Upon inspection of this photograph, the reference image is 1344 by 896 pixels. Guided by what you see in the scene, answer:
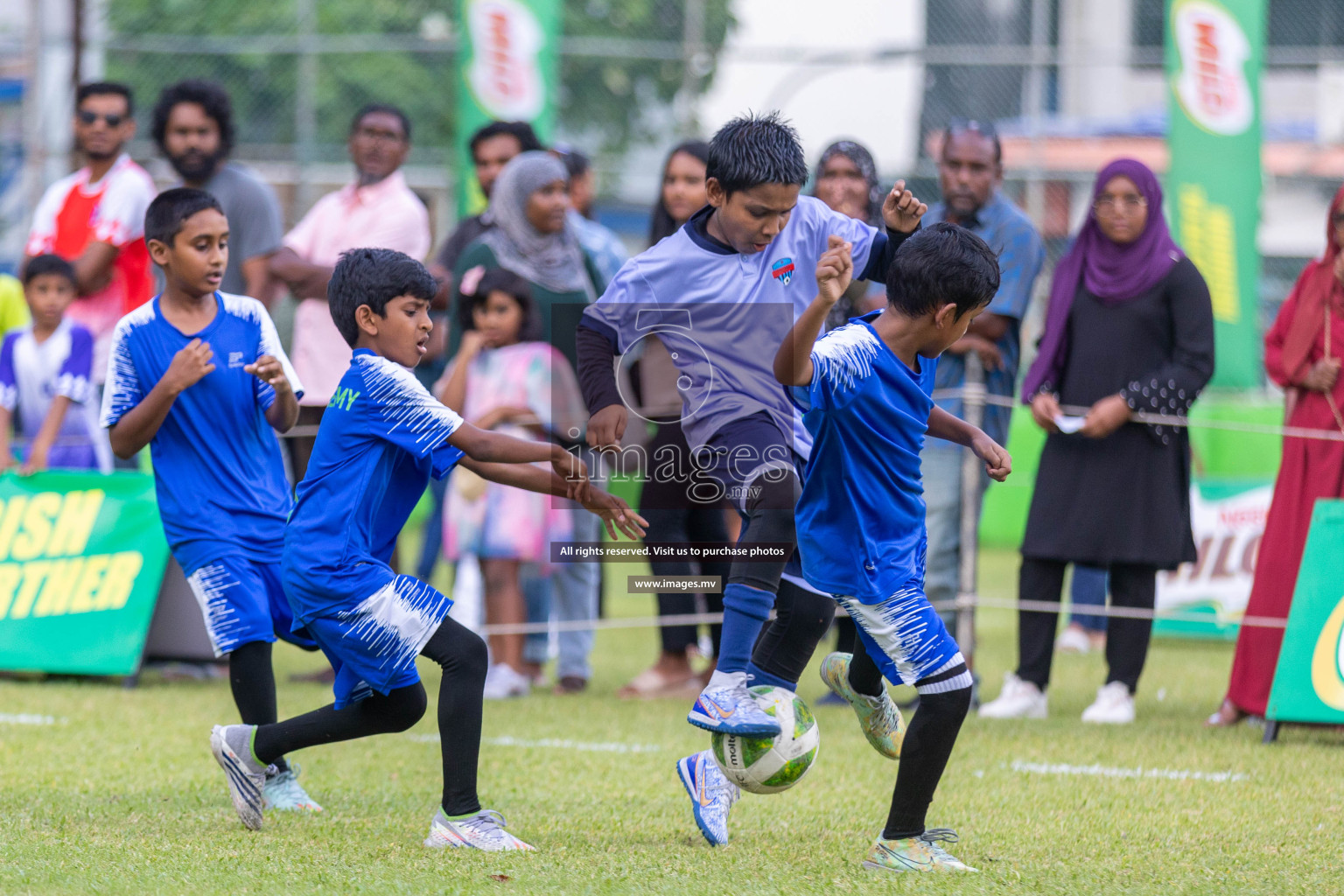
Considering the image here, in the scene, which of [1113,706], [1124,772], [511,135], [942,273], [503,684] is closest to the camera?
[942,273]

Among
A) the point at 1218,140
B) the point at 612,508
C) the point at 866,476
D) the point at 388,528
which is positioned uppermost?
the point at 1218,140

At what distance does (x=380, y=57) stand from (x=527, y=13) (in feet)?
21.4

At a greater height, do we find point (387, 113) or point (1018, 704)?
point (387, 113)

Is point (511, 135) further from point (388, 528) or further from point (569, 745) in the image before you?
point (388, 528)

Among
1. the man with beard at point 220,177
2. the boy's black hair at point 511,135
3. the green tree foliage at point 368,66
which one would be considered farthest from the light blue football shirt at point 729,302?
the green tree foliage at point 368,66

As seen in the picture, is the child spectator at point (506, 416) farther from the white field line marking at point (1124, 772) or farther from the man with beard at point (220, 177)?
the white field line marking at point (1124, 772)

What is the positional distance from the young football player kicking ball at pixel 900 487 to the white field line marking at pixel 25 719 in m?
3.57

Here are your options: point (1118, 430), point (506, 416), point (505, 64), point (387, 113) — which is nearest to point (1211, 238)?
point (505, 64)

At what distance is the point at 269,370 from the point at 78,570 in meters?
3.26

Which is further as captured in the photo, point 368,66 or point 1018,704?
point 368,66

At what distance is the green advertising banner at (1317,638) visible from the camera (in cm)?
603

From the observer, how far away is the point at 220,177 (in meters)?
7.62

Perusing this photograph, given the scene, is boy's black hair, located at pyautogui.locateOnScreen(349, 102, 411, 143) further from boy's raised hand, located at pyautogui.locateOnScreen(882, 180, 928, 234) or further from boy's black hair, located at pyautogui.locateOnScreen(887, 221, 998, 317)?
boy's black hair, located at pyautogui.locateOnScreen(887, 221, 998, 317)

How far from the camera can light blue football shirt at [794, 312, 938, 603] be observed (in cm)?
402
